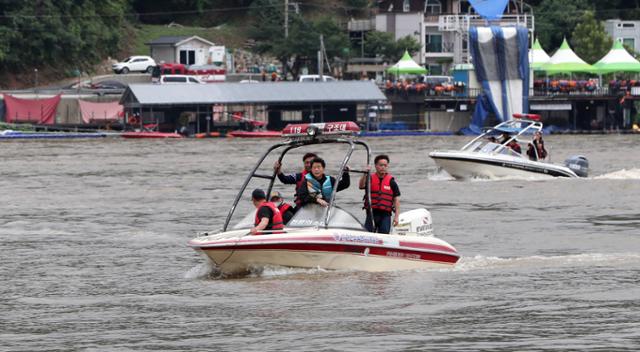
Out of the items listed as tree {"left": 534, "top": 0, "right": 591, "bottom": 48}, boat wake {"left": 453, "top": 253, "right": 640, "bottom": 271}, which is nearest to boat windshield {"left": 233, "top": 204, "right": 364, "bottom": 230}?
boat wake {"left": 453, "top": 253, "right": 640, "bottom": 271}

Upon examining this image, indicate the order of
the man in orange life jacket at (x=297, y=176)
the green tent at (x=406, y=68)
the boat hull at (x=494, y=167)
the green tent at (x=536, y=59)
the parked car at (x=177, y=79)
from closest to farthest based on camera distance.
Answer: the man in orange life jacket at (x=297, y=176) < the boat hull at (x=494, y=167) < the parked car at (x=177, y=79) < the green tent at (x=536, y=59) < the green tent at (x=406, y=68)

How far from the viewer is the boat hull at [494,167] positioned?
40906 mm

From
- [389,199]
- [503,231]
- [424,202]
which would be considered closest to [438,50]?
[424,202]

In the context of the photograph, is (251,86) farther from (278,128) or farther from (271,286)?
(271,286)

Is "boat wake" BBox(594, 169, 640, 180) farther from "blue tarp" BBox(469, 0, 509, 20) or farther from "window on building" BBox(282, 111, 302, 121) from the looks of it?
"blue tarp" BBox(469, 0, 509, 20)

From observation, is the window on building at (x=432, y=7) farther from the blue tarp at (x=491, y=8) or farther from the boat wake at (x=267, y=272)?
the boat wake at (x=267, y=272)

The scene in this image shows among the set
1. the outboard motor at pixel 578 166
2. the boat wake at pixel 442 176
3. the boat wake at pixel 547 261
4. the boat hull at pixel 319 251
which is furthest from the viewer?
the boat wake at pixel 442 176

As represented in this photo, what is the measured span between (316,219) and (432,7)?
3177 inches

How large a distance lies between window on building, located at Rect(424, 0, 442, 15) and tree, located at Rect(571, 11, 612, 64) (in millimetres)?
8894

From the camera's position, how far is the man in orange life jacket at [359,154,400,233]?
71.2 ft

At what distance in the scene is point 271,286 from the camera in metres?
20.6

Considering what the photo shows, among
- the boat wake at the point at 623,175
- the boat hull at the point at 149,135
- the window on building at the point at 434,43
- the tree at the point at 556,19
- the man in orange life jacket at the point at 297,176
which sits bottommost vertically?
the boat wake at the point at 623,175

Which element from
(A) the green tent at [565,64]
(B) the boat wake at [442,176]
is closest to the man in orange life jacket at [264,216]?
(B) the boat wake at [442,176]

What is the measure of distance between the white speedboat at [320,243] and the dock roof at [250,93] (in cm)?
5319
